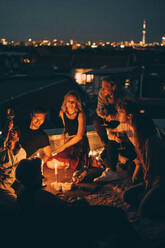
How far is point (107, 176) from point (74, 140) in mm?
1034

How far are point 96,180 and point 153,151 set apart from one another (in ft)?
5.78

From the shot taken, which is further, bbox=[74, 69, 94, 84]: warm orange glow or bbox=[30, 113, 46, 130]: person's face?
bbox=[74, 69, 94, 84]: warm orange glow

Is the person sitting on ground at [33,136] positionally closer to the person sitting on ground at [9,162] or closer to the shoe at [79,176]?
the person sitting on ground at [9,162]

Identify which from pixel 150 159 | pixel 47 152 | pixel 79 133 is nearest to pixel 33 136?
pixel 47 152

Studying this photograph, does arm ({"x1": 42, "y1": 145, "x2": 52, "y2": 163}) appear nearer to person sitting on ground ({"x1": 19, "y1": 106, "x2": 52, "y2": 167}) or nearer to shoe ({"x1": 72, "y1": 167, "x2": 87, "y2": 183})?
person sitting on ground ({"x1": 19, "y1": 106, "x2": 52, "y2": 167})

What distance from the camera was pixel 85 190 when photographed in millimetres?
5148

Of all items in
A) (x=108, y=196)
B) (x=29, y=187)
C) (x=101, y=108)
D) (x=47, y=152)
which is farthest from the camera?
(x=101, y=108)

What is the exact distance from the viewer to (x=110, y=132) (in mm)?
5773

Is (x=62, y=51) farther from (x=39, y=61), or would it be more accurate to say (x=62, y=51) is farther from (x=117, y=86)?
(x=117, y=86)

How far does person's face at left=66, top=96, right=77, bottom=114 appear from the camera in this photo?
5.46 metres

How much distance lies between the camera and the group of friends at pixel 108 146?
13.8 ft

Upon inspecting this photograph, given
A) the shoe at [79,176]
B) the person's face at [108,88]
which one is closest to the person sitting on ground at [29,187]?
the shoe at [79,176]

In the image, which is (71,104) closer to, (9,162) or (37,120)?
(37,120)

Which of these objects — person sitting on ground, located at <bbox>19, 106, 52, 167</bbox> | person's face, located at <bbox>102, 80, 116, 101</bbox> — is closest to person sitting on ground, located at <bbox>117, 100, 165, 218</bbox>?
person sitting on ground, located at <bbox>19, 106, 52, 167</bbox>
